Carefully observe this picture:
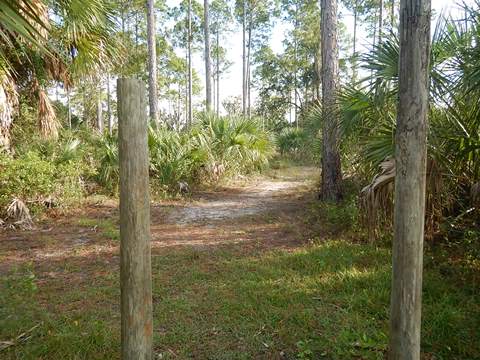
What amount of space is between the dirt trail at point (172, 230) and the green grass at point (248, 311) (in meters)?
0.65

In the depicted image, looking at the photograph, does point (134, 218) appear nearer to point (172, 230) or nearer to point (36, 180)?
point (172, 230)

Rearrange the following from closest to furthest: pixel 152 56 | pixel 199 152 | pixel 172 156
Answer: pixel 172 156
pixel 199 152
pixel 152 56

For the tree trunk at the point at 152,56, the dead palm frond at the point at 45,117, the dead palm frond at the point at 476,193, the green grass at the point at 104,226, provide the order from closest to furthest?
the dead palm frond at the point at 476,193, the green grass at the point at 104,226, the dead palm frond at the point at 45,117, the tree trunk at the point at 152,56

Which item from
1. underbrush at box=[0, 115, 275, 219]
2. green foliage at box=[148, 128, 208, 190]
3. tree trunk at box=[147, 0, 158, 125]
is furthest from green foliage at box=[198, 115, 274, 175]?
tree trunk at box=[147, 0, 158, 125]

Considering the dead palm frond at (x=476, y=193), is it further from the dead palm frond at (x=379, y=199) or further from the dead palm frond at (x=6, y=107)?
the dead palm frond at (x=6, y=107)

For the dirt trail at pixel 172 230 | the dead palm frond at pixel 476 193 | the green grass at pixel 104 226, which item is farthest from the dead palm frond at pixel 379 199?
the green grass at pixel 104 226

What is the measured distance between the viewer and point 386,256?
171 inches

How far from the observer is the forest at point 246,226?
71.4 inches

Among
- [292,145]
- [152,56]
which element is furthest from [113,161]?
[292,145]

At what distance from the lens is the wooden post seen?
5.85 ft

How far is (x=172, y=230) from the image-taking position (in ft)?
20.4

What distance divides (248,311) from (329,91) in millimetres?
5538

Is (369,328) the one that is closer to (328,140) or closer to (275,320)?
(275,320)

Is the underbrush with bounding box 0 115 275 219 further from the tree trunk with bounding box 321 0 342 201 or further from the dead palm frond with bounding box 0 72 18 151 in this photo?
the tree trunk with bounding box 321 0 342 201
